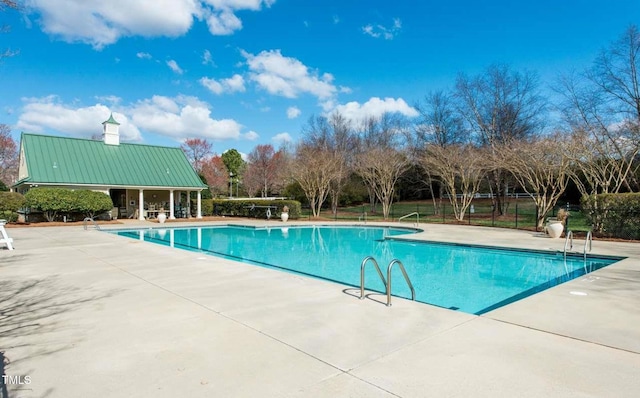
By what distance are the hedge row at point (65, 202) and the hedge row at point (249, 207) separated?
7.79 m

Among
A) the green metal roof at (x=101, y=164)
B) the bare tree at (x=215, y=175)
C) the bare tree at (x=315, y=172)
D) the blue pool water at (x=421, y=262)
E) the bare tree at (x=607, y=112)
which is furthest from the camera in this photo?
the bare tree at (x=215, y=175)

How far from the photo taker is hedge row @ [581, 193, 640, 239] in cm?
1343

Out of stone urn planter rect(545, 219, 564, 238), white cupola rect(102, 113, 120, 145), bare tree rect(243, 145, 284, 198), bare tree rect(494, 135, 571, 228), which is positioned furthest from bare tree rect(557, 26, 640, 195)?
bare tree rect(243, 145, 284, 198)

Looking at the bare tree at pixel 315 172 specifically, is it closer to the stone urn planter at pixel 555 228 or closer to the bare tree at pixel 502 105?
the bare tree at pixel 502 105

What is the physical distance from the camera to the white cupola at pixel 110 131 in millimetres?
27578

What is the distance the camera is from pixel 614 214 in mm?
13930

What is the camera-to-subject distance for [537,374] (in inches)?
123

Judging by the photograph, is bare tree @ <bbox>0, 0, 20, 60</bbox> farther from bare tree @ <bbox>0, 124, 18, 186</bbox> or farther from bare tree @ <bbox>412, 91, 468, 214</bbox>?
bare tree @ <bbox>0, 124, 18, 186</bbox>

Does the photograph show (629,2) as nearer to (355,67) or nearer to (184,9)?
(355,67)

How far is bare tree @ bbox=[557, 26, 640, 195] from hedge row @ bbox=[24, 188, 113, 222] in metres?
25.2

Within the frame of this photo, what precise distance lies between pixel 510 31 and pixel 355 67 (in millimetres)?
10036

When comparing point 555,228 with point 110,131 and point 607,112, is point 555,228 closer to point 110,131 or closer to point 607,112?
point 607,112

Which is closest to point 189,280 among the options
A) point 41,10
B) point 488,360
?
point 488,360

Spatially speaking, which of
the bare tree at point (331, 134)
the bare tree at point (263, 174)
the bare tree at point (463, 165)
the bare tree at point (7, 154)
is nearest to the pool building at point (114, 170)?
the bare tree at point (7, 154)
